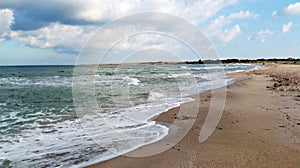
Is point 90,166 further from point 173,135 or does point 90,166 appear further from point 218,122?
point 218,122

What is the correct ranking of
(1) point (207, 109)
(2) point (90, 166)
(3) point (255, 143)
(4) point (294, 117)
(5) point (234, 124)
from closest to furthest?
(2) point (90, 166) < (3) point (255, 143) < (5) point (234, 124) < (4) point (294, 117) < (1) point (207, 109)

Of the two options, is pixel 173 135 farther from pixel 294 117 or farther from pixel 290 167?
pixel 294 117

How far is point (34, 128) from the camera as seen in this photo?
9.79m

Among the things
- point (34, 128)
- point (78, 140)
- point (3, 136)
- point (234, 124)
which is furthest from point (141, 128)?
point (3, 136)

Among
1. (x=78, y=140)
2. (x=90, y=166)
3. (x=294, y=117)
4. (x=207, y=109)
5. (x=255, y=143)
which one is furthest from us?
(x=207, y=109)

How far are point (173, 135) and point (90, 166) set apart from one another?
3.18m

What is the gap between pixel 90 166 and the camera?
19.7 ft

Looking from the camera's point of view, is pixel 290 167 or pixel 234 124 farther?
pixel 234 124

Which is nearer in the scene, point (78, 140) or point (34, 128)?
point (78, 140)

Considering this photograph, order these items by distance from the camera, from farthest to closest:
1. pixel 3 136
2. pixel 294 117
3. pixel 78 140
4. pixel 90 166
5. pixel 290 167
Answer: pixel 294 117, pixel 3 136, pixel 78 140, pixel 90 166, pixel 290 167

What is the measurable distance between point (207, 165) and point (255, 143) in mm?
2183

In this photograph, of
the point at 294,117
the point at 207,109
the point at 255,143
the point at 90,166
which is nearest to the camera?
the point at 90,166

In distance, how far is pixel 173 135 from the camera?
8.46 metres

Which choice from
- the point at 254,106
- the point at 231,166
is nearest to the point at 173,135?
the point at 231,166
